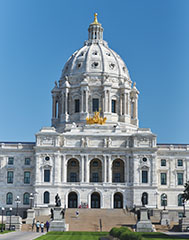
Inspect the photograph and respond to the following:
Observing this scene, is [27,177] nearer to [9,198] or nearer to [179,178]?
[9,198]

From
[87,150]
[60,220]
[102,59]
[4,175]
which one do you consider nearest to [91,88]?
[102,59]

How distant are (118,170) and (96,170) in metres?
4.27

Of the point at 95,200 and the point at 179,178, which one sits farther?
the point at 179,178

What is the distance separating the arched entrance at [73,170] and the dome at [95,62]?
2225 centimetres

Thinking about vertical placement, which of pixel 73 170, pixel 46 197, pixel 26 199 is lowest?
pixel 26 199

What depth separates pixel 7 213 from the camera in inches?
3954

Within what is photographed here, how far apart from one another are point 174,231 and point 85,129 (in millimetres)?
39241

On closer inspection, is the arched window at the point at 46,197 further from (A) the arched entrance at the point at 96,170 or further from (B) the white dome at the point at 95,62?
(B) the white dome at the point at 95,62

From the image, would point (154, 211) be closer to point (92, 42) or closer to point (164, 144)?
point (164, 144)

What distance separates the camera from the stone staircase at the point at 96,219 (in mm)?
74850

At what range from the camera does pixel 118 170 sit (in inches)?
4122

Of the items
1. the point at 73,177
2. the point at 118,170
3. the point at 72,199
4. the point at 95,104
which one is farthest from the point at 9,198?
the point at 95,104

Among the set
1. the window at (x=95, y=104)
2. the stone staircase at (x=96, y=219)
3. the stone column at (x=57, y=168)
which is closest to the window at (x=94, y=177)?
the stone column at (x=57, y=168)

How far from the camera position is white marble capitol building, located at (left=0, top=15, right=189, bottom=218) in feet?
325
